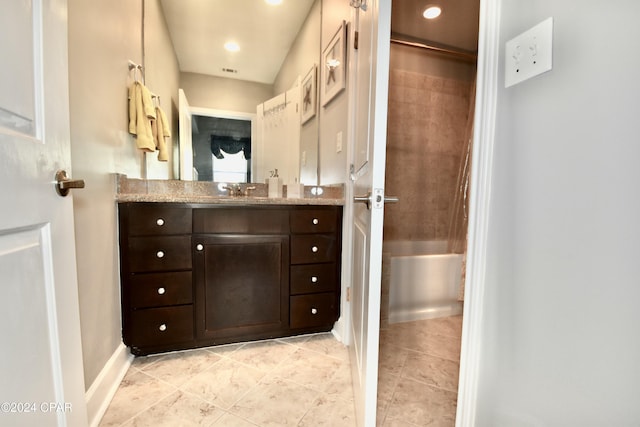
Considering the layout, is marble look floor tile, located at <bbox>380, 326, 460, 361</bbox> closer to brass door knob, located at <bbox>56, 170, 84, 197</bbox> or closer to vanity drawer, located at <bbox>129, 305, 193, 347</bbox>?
vanity drawer, located at <bbox>129, 305, 193, 347</bbox>

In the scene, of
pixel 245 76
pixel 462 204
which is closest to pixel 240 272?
pixel 245 76

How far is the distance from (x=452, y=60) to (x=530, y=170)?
225 centimetres

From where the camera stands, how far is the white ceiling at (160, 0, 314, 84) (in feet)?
6.15

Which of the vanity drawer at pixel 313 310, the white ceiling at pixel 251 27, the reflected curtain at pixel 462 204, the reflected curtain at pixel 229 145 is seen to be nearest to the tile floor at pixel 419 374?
the vanity drawer at pixel 313 310

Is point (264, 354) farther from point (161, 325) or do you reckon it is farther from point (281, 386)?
point (161, 325)

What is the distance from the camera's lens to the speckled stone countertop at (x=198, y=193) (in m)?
1.41

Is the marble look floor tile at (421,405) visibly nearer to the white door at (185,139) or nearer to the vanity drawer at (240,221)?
the vanity drawer at (240,221)

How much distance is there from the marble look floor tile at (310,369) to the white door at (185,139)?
1.33 meters

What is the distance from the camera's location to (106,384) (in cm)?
119

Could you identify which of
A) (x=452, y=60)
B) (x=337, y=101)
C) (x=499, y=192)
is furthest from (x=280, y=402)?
(x=452, y=60)

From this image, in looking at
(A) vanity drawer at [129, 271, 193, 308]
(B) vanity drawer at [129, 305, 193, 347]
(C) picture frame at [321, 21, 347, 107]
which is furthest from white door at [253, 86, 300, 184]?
(B) vanity drawer at [129, 305, 193, 347]

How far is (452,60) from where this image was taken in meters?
2.32

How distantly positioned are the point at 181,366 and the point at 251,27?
223cm

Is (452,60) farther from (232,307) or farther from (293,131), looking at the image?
(232,307)
